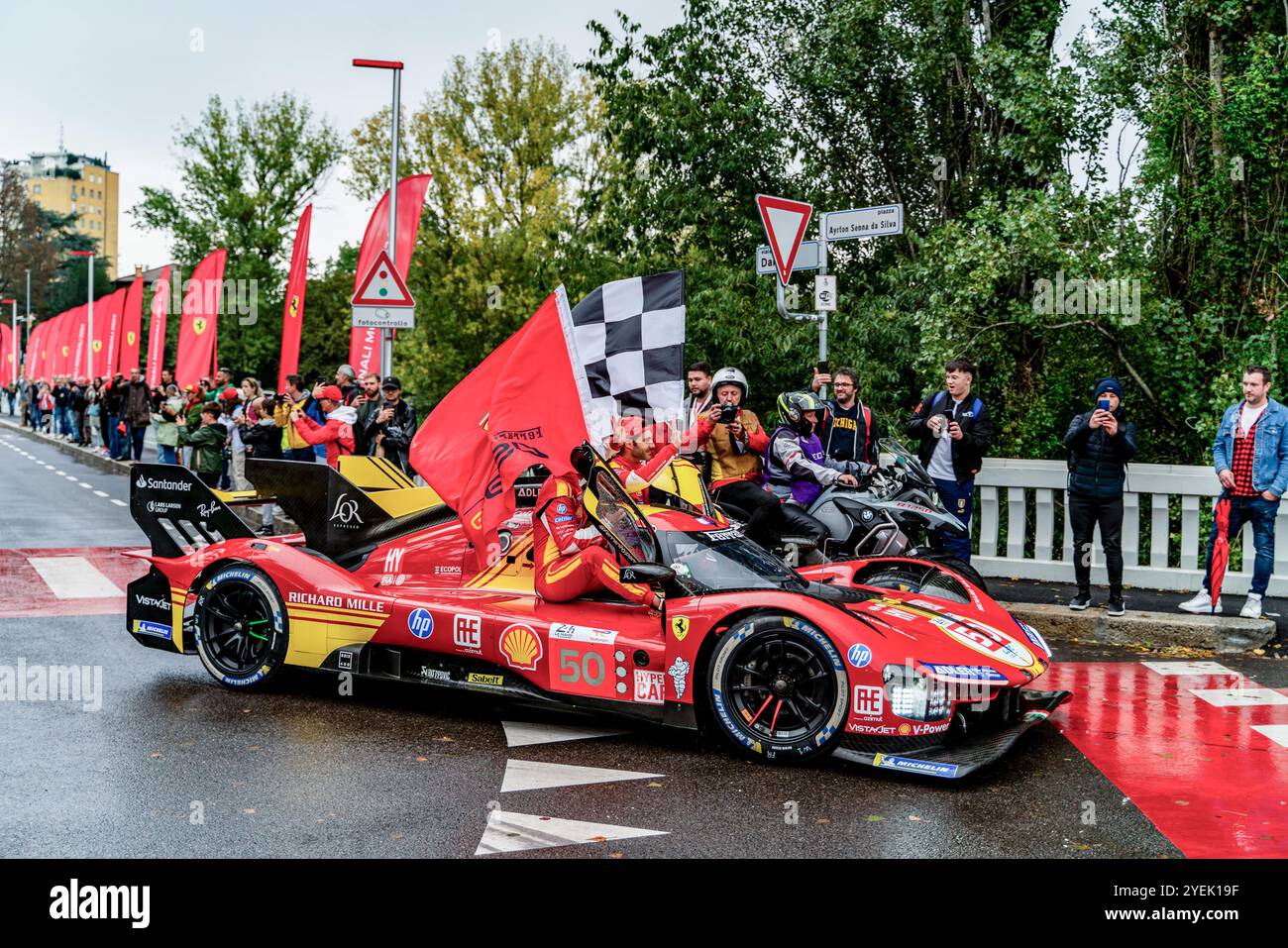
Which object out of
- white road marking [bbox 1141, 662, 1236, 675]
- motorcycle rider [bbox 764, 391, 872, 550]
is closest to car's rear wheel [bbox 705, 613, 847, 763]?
motorcycle rider [bbox 764, 391, 872, 550]

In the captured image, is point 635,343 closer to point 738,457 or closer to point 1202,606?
point 738,457

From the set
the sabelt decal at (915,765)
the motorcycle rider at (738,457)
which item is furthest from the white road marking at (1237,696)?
the motorcycle rider at (738,457)

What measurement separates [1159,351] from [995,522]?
248 centimetres

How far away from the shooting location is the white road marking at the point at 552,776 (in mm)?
5438

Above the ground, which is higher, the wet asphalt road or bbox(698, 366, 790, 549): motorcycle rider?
bbox(698, 366, 790, 549): motorcycle rider

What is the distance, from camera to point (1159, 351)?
1177 centimetres

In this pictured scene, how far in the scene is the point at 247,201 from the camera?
2116 inches

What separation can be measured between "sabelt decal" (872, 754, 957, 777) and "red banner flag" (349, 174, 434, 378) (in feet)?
43.5

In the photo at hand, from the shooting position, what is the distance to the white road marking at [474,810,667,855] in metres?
4.65

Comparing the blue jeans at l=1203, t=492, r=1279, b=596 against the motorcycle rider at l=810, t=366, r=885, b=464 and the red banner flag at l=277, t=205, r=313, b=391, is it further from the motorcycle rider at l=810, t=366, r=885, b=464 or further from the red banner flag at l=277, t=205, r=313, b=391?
the red banner flag at l=277, t=205, r=313, b=391

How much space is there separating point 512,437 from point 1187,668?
4.90 m
